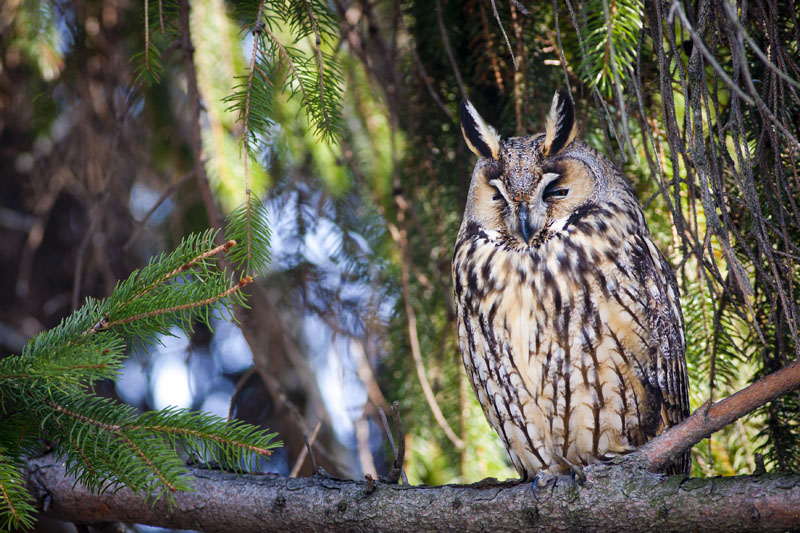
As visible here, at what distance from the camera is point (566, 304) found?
1.65 meters

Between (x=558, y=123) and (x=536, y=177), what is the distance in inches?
5.7

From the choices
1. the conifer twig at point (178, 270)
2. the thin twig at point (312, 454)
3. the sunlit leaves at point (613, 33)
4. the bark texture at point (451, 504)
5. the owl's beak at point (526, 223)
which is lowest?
the bark texture at point (451, 504)

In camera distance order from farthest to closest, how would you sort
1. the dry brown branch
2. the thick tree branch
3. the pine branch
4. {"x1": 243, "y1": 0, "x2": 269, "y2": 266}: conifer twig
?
the dry brown branch → {"x1": 243, "y1": 0, "x2": 269, "y2": 266}: conifer twig → the thick tree branch → the pine branch

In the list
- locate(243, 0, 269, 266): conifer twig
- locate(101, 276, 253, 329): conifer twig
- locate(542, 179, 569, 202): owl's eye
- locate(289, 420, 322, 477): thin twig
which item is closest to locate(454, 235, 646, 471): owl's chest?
locate(542, 179, 569, 202): owl's eye

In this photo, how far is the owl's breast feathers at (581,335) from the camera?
165cm

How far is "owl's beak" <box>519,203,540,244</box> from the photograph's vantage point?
1665 mm

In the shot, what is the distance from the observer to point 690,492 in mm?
1293

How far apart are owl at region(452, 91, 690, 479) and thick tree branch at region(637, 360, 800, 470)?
0.26 metres

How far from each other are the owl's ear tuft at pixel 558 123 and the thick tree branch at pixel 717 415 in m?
0.71

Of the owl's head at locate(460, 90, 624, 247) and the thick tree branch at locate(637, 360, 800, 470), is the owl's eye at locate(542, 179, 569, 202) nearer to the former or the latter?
the owl's head at locate(460, 90, 624, 247)

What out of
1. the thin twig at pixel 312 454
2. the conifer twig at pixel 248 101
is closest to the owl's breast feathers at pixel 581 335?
the thin twig at pixel 312 454

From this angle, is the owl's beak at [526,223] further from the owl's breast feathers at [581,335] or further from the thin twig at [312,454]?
the thin twig at [312,454]

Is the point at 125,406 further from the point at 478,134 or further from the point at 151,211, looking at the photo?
the point at 478,134

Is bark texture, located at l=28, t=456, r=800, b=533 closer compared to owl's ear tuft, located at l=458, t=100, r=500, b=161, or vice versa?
bark texture, located at l=28, t=456, r=800, b=533
